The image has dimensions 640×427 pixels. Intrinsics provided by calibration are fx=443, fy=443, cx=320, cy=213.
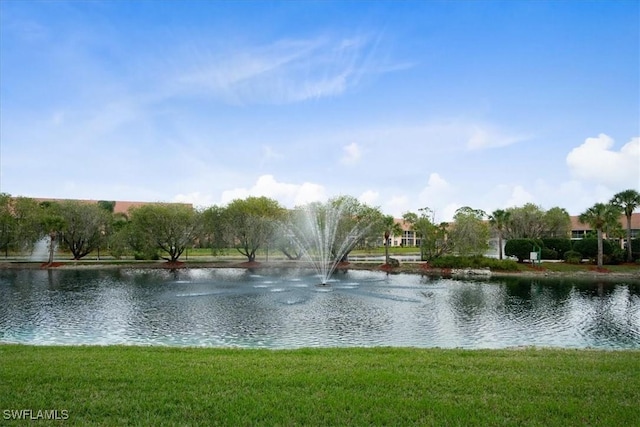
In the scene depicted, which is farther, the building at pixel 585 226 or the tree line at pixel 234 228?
the building at pixel 585 226

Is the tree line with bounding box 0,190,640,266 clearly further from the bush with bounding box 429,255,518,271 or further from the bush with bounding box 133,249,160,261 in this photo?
the bush with bounding box 429,255,518,271

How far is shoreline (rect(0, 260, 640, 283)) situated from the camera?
1510 inches

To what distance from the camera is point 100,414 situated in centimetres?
600

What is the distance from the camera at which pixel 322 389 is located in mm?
6914

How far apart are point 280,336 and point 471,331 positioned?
717 centimetres

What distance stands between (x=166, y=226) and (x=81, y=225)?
12199mm

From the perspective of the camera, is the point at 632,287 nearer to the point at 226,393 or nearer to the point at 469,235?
the point at 469,235

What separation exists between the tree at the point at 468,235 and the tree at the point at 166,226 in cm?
2938

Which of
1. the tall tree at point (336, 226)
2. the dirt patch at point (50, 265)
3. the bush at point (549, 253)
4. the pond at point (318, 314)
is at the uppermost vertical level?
the tall tree at point (336, 226)

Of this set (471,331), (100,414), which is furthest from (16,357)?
(471,331)

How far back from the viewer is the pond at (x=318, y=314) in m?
15.1

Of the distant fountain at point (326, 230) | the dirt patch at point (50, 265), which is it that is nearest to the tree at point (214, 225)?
the distant fountain at point (326, 230)

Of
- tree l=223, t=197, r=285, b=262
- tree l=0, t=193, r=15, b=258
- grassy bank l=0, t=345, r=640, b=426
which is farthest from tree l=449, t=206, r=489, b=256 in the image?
tree l=0, t=193, r=15, b=258

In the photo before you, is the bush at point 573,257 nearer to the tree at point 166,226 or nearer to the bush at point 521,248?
the bush at point 521,248
